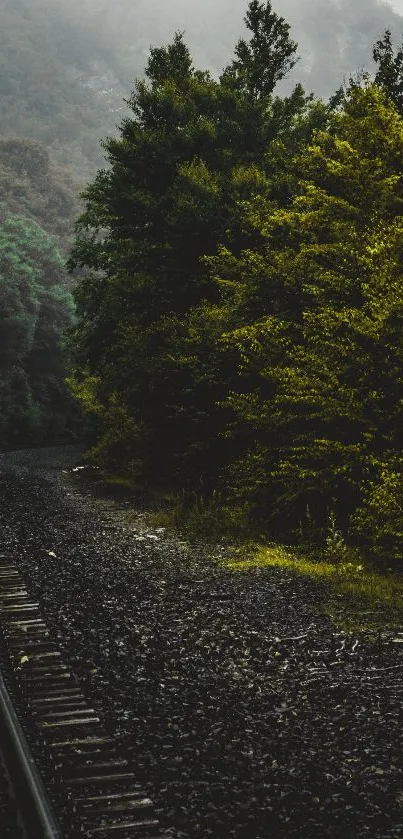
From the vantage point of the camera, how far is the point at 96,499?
17516mm

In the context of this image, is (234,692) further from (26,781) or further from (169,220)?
(169,220)

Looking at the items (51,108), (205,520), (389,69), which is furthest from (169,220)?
(51,108)

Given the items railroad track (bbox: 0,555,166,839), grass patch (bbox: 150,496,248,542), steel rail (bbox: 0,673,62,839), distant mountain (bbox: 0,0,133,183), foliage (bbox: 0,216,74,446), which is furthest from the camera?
distant mountain (bbox: 0,0,133,183)

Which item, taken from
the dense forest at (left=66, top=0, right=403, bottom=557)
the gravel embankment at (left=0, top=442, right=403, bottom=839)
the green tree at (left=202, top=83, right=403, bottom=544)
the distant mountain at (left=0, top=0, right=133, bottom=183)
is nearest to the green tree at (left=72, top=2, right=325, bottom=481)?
the dense forest at (left=66, top=0, right=403, bottom=557)

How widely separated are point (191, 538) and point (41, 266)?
2013 inches

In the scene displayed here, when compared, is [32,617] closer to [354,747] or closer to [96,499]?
[354,747]

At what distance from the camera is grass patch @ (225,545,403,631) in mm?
7484

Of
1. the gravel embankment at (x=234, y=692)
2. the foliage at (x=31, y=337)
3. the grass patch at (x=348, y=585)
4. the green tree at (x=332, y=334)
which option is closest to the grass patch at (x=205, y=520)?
the green tree at (x=332, y=334)

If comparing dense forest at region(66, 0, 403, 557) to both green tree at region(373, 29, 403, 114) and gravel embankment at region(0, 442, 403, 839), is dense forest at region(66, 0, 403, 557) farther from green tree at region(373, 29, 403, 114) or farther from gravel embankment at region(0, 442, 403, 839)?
gravel embankment at region(0, 442, 403, 839)

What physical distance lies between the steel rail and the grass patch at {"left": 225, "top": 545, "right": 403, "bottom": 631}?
3.44 m

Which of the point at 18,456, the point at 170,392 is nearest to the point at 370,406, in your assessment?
the point at 170,392

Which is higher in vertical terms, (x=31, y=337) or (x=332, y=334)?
(x=31, y=337)

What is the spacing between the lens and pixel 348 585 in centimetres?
870

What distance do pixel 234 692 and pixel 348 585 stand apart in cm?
348
